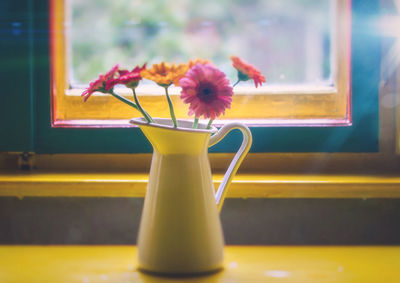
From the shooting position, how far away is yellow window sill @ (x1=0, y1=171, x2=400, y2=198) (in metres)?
0.91

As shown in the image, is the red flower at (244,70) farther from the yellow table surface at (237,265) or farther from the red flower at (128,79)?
the yellow table surface at (237,265)

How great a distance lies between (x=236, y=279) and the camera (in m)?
0.69

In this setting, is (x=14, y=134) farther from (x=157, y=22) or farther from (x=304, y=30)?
(x=304, y=30)

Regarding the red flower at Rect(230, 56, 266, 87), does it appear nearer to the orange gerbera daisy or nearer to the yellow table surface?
the orange gerbera daisy

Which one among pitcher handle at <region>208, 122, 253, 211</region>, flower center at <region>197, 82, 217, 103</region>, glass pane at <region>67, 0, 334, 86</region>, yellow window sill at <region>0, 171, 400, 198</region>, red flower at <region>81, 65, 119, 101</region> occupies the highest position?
glass pane at <region>67, 0, 334, 86</region>

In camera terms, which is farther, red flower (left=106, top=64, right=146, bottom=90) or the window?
the window

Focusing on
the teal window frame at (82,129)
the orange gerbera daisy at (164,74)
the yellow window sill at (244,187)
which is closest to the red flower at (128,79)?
the orange gerbera daisy at (164,74)

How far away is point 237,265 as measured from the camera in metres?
0.77

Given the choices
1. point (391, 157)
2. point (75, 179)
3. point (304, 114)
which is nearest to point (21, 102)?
point (75, 179)

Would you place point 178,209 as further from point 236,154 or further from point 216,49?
Answer: point 216,49

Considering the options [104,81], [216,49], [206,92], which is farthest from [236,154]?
[216,49]

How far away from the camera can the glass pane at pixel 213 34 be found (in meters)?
1.14

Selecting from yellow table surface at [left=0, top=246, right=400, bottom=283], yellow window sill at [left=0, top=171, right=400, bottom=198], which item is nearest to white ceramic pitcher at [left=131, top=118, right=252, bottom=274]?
yellow table surface at [left=0, top=246, right=400, bottom=283]

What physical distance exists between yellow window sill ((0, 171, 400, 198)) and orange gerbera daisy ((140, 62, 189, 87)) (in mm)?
290
